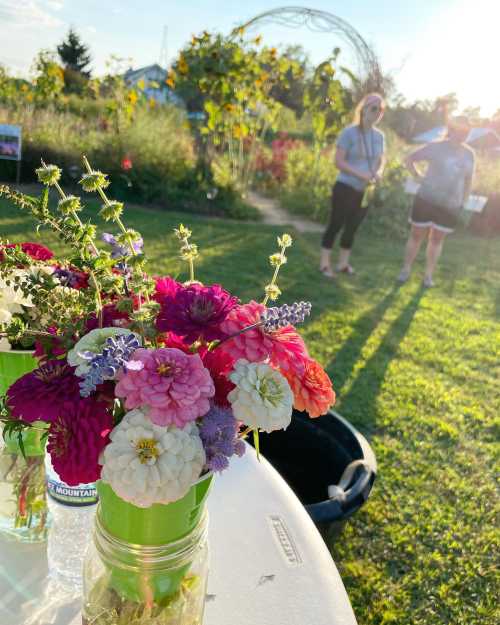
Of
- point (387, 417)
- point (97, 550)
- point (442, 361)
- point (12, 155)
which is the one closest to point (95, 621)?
point (97, 550)

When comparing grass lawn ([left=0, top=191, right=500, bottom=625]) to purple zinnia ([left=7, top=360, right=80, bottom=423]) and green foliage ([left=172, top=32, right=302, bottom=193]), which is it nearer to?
purple zinnia ([left=7, top=360, right=80, bottom=423])

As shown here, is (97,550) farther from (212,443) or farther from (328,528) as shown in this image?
(328,528)

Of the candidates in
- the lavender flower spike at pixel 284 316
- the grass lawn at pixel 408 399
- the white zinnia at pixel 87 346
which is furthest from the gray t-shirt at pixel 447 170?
the white zinnia at pixel 87 346

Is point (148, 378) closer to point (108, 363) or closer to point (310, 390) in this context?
point (108, 363)

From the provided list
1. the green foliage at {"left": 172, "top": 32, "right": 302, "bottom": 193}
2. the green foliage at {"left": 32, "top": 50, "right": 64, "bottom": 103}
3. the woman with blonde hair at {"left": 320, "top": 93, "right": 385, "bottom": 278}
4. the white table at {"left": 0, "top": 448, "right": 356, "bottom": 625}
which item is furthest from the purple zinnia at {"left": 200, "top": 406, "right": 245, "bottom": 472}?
the green foliage at {"left": 32, "top": 50, "right": 64, "bottom": 103}

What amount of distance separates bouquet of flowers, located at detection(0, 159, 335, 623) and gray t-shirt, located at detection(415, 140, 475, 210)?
170 inches

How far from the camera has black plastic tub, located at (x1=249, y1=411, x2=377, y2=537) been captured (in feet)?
5.82

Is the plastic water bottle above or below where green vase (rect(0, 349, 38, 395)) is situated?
below

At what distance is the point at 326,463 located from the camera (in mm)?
2125

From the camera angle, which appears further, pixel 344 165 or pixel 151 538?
pixel 344 165

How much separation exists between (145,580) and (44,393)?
0.30 meters

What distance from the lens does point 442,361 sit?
12.6 ft

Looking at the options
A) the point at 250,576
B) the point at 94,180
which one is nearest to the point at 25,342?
the point at 94,180

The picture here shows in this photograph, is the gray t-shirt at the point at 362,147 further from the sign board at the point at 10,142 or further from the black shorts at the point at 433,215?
the sign board at the point at 10,142
